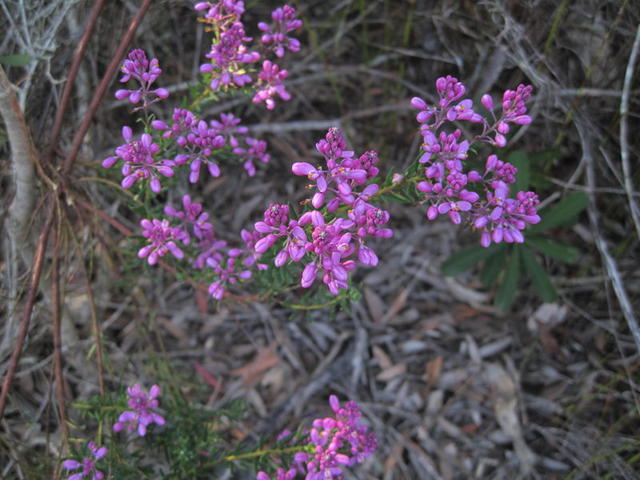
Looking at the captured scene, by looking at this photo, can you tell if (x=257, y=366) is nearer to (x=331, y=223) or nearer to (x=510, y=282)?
(x=510, y=282)

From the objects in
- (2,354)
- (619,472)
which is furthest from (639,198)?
(2,354)

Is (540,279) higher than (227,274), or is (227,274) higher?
(227,274)

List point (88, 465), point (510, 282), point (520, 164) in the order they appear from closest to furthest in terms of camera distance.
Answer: point (88, 465) → point (520, 164) → point (510, 282)

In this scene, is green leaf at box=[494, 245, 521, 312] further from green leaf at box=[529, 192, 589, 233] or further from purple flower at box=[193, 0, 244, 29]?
purple flower at box=[193, 0, 244, 29]

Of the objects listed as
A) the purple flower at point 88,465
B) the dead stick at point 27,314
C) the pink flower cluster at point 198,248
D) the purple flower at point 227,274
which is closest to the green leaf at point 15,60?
the dead stick at point 27,314

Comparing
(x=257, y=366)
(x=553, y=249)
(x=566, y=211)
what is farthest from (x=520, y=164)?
(x=257, y=366)
